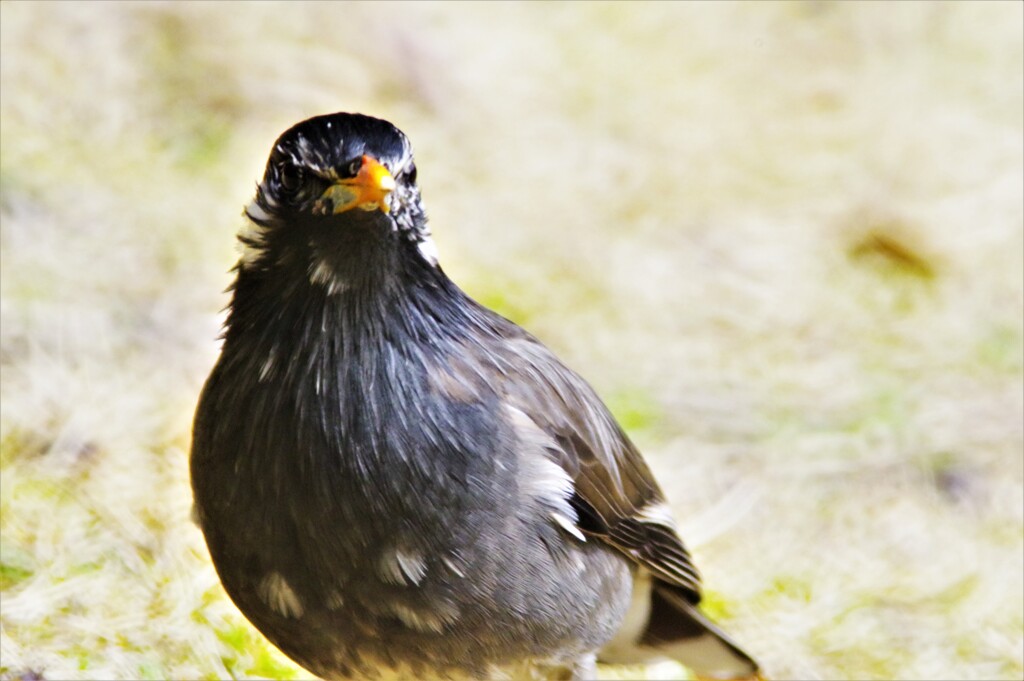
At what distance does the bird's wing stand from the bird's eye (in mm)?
799

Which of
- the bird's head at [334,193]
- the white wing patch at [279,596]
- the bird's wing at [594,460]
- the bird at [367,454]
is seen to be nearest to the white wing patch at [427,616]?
the bird at [367,454]

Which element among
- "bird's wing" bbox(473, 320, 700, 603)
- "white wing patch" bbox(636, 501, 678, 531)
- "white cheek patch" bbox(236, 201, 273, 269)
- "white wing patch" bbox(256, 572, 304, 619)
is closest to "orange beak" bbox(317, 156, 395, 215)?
"white cheek patch" bbox(236, 201, 273, 269)

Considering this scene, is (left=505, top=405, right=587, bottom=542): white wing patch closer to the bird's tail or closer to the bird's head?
the bird's head

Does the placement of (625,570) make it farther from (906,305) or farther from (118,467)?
(906,305)


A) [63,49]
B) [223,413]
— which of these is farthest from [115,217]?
[223,413]

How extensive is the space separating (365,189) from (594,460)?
4.09 feet

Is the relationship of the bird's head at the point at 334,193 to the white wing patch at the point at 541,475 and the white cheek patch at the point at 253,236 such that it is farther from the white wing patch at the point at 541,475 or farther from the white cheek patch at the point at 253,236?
the white wing patch at the point at 541,475

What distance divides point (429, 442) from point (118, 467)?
222 cm

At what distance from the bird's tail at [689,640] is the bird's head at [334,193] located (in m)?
1.69

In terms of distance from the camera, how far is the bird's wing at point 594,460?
12.9 feet

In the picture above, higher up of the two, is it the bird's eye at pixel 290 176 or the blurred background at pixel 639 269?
the blurred background at pixel 639 269

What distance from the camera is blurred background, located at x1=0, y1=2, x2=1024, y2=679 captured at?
515cm

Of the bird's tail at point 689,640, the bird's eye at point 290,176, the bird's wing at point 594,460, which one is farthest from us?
the bird's tail at point 689,640

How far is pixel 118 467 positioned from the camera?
5332mm
